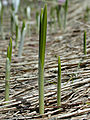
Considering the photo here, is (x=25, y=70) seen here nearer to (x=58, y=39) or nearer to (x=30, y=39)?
(x=58, y=39)

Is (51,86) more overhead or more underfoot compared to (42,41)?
more underfoot

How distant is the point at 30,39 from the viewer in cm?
195

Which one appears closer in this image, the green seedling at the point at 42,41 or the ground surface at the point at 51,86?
the green seedling at the point at 42,41

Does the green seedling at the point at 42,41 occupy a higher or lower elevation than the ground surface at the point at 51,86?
higher

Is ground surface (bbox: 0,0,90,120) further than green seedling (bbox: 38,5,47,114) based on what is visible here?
Yes

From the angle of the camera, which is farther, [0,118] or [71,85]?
[71,85]

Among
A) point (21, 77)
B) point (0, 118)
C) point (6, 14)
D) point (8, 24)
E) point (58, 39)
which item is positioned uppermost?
point (6, 14)

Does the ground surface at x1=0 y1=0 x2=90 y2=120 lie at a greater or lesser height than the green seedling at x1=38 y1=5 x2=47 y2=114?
lesser

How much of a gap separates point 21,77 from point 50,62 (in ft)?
0.78

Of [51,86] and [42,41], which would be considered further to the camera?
[51,86]

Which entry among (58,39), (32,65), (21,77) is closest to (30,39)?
(58,39)

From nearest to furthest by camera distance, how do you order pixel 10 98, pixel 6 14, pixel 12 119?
pixel 12 119 → pixel 10 98 → pixel 6 14

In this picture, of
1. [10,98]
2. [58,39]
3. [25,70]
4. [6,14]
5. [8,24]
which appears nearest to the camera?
[10,98]

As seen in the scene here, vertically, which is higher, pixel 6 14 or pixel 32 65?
pixel 6 14
